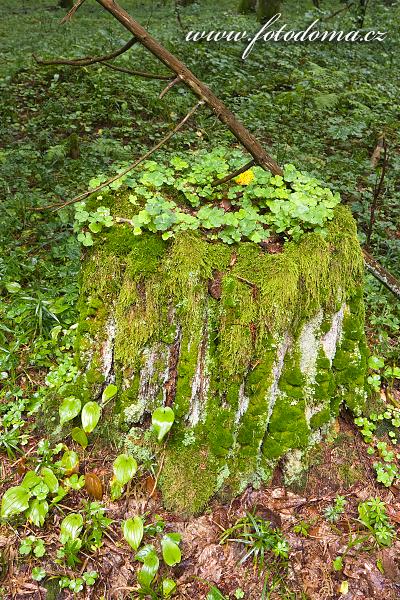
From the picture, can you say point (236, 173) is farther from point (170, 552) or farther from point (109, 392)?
point (170, 552)

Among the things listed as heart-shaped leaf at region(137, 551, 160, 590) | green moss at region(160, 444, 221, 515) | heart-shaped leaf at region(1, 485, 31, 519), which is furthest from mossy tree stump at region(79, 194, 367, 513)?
heart-shaped leaf at region(1, 485, 31, 519)

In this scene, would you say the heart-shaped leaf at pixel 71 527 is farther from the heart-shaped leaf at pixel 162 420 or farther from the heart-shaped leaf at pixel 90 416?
the heart-shaped leaf at pixel 162 420

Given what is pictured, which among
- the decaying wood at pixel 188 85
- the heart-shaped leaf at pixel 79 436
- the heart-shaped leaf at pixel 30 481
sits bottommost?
the heart-shaped leaf at pixel 30 481

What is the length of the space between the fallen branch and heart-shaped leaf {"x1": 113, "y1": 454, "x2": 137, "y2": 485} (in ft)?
7.02

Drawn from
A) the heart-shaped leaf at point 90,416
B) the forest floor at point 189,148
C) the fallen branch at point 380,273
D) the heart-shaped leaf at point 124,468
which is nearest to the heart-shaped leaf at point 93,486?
the forest floor at point 189,148

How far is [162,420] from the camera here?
101 inches

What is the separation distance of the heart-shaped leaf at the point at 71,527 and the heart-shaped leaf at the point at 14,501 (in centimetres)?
23

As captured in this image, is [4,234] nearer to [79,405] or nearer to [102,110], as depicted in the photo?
[79,405]

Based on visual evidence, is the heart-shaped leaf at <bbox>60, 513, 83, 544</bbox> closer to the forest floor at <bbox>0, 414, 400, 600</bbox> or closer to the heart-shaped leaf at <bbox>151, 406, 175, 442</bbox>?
the forest floor at <bbox>0, 414, 400, 600</bbox>

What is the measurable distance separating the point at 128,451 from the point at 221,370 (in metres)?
0.79

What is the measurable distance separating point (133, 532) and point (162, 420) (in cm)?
58

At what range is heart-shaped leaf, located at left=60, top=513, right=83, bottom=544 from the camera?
94.7 inches

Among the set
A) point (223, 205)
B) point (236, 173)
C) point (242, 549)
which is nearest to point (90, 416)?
point (242, 549)

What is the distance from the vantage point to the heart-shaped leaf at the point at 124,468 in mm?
2518
